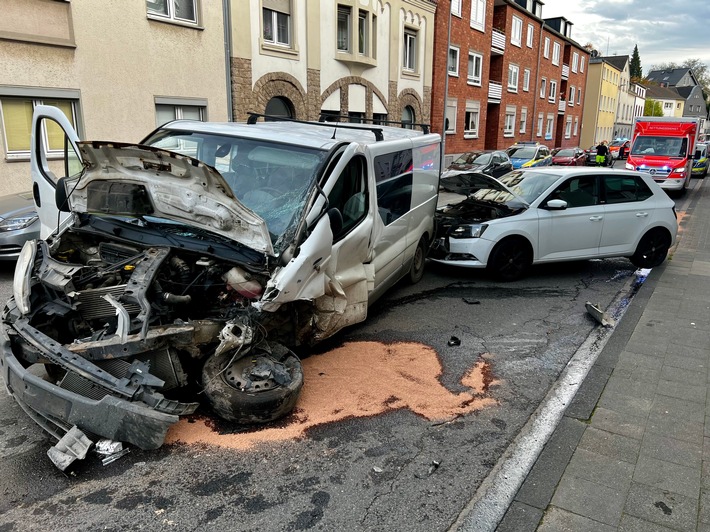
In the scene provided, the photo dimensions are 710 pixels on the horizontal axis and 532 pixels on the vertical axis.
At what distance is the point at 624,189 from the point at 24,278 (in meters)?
8.38

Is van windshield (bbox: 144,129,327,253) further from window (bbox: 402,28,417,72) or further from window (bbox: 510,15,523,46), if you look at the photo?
window (bbox: 510,15,523,46)

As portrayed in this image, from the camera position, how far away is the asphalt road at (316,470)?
301 centimetres

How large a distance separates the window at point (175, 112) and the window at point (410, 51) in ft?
38.4

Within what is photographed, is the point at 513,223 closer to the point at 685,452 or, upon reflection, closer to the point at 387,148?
the point at 387,148

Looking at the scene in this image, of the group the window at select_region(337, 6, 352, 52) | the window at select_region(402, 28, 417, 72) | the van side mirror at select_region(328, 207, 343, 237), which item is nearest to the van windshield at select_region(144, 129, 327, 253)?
the van side mirror at select_region(328, 207, 343, 237)

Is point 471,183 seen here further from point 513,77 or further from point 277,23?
point 513,77

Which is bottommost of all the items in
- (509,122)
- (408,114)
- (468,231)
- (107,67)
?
(468,231)

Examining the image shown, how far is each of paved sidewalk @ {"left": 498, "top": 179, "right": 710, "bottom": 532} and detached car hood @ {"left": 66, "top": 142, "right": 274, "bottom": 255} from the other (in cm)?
250

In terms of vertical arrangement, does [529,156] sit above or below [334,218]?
below

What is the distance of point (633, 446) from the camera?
3818 millimetres

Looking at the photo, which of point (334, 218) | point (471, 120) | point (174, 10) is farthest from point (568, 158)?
point (334, 218)

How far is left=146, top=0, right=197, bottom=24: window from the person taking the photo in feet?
43.4

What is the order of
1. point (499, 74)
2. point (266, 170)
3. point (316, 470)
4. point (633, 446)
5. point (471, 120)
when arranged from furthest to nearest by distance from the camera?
point (499, 74)
point (471, 120)
point (266, 170)
point (633, 446)
point (316, 470)

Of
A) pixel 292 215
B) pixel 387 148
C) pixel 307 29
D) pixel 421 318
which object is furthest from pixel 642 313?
pixel 307 29
